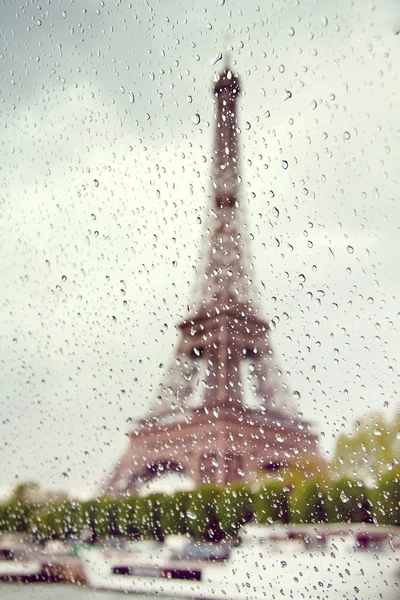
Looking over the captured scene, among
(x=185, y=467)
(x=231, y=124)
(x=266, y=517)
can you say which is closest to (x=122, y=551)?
(x=231, y=124)

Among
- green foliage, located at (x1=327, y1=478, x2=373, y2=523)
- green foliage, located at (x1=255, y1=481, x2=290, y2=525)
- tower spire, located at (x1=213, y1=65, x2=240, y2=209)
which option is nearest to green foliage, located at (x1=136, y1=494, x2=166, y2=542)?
green foliage, located at (x1=255, y1=481, x2=290, y2=525)

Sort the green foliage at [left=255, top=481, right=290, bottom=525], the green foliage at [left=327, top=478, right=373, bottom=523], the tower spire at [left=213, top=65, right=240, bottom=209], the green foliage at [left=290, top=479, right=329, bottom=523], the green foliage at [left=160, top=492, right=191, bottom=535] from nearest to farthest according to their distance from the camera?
the tower spire at [left=213, top=65, right=240, bottom=209]
the green foliage at [left=327, top=478, right=373, bottom=523]
the green foliage at [left=290, top=479, right=329, bottom=523]
the green foliage at [left=255, top=481, right=290, bottom=525]
the green foliage at [left=160, top=492, right=191, bottom=535]

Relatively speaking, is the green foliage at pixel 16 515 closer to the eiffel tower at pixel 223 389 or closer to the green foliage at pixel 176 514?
the eiffel tower at pixel 223 389

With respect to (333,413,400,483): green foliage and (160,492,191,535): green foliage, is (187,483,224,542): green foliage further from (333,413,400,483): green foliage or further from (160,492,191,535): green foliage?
(333,413,400,483): green foliage

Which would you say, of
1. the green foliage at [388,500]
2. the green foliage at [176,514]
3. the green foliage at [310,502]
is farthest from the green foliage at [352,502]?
the green foliage at [176,514]

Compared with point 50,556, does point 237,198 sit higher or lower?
higher

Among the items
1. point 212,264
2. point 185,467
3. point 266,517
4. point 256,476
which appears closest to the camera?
point 212,264

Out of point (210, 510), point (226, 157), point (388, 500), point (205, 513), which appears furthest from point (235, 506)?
point (226, 157)

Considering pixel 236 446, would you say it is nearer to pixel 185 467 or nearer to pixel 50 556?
pixel 185 467
